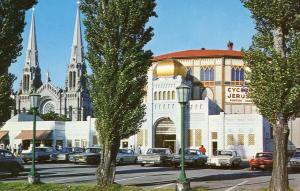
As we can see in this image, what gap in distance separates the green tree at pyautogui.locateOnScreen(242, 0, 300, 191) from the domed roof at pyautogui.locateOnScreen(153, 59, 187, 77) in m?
38.0

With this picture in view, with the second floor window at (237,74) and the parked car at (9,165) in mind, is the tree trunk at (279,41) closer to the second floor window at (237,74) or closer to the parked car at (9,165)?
the parked car at (9,165)

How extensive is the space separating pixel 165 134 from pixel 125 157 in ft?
51.8

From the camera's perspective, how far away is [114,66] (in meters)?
17.5

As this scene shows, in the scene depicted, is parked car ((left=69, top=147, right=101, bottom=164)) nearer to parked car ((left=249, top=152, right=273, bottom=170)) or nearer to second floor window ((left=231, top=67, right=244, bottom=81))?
parked car ((left=249, top=152, right=273, bottom=170))

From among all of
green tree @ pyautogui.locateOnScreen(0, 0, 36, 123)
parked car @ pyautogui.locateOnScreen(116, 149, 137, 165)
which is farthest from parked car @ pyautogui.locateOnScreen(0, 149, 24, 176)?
parked car @ pyautogui.locateOnScreen(116, 149, 137, 165)

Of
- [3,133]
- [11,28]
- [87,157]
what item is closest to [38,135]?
[3,133]

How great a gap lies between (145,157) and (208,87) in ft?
84.1

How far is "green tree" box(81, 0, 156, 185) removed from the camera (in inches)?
685

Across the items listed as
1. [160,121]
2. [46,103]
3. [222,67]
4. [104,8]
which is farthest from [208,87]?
[46,103]

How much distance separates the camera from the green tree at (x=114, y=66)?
1741cm

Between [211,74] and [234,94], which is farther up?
[211,74]

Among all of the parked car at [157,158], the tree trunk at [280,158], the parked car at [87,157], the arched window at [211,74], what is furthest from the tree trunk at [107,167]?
the arched window at [211,74]

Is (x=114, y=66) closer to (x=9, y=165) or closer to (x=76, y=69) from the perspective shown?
(x=9, y=165)

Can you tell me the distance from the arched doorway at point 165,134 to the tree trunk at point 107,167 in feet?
116
